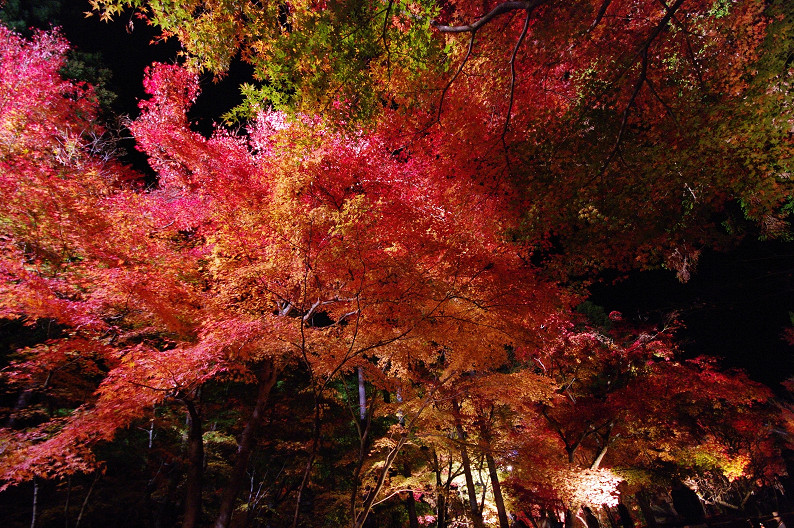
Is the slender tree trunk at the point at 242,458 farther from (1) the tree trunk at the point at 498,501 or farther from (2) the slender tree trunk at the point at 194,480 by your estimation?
(1) the tree trunk at the point at 498,501

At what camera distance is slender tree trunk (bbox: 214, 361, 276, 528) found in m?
6.54

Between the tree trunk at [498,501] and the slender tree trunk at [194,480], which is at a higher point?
the slender tree trunk at [194,480]

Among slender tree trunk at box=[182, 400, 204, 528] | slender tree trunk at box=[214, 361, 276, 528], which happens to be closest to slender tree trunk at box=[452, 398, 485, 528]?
slender tree trunk at box=[214, 361, 276, 528]

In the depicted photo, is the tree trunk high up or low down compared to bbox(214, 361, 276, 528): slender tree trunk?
down

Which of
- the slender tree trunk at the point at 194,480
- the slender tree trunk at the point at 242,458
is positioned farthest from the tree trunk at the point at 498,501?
the slender tree trunk at the point at 194,480

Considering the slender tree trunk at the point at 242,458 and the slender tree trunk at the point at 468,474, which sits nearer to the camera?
the slender tree trunk at the point at 242,458

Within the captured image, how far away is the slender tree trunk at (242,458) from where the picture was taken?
6535 millimetres

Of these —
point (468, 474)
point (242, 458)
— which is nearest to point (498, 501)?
point (468, 474)

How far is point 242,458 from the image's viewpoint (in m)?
7.02

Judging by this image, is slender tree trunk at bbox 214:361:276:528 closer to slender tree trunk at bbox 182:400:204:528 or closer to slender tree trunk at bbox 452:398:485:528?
slender tree trunk at bbox 182:400:204:528

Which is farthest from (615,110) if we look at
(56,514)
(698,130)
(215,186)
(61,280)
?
(56,514)

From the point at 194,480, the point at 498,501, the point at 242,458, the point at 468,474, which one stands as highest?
the point at 242,458

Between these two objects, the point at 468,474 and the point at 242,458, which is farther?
the point at 468,474

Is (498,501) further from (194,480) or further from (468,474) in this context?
(194,480)
